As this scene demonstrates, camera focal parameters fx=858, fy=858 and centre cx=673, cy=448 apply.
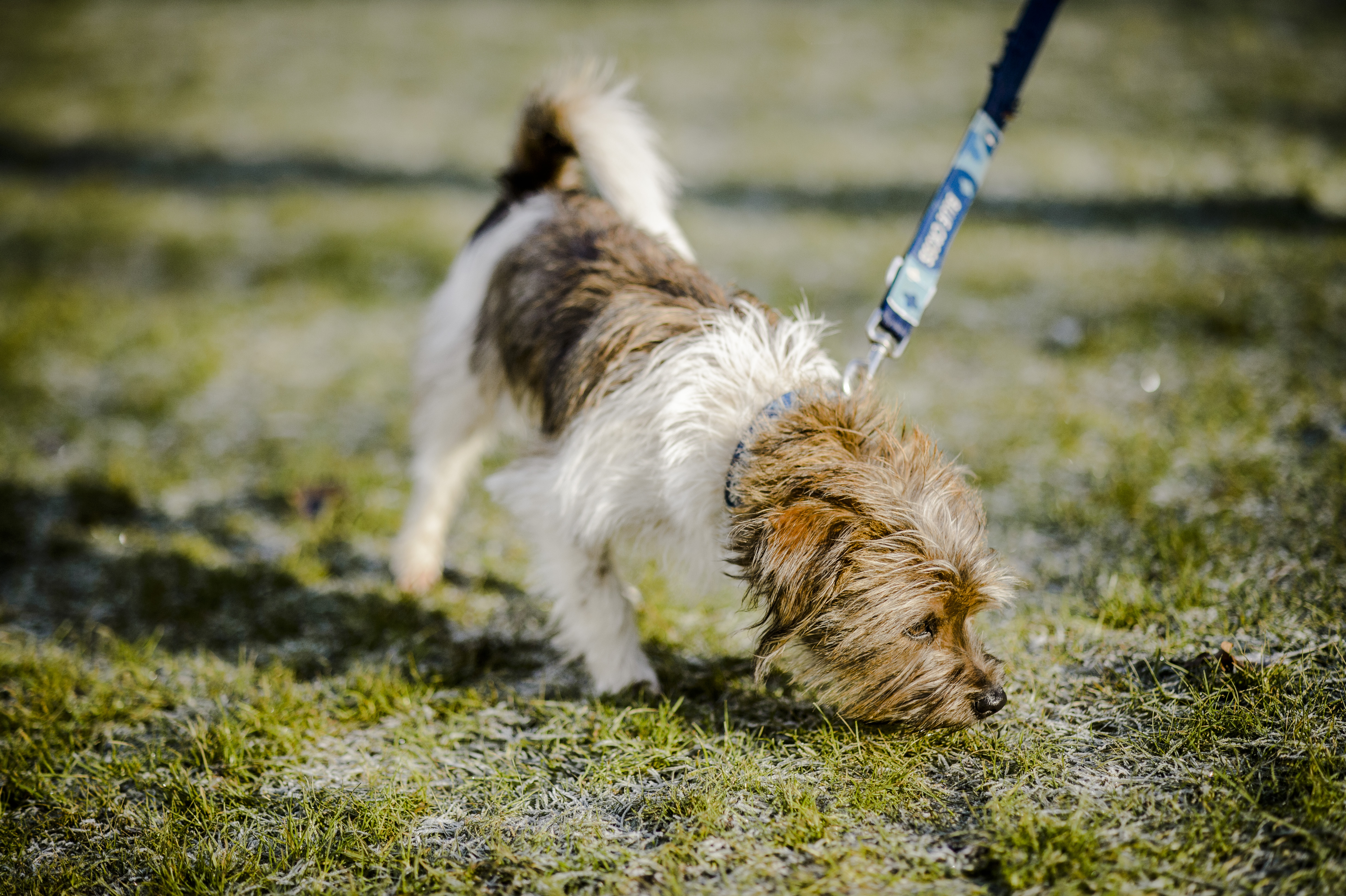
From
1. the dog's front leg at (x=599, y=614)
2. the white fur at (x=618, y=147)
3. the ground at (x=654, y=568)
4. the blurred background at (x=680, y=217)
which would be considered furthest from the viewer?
the blurred background at (x=680, y=217)

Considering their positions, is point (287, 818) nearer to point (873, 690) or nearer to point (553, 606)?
point (553, 606)

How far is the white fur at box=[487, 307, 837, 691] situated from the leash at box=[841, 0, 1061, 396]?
252 mm

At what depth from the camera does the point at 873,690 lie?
8.01 ft

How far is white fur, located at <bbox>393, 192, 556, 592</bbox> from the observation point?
3770 millimetres

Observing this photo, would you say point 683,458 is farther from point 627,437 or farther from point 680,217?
point 680,217

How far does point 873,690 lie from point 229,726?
2135 mm

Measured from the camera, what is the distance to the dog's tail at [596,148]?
3666 millimetres

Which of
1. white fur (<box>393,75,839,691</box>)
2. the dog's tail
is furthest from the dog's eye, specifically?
the dog's tail

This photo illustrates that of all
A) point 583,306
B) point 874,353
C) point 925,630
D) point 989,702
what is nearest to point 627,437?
point 583,306

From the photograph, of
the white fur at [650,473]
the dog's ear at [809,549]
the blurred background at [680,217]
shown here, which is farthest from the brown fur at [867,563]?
the blurred background at [680,217]

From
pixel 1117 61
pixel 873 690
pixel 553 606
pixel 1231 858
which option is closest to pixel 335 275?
pixel 553 606

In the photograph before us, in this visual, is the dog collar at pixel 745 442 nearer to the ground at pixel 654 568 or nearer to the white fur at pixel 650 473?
the white fur at pixel 650 473

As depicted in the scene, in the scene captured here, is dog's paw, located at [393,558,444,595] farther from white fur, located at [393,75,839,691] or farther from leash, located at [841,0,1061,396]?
leash, located at [841,0,1061,396]

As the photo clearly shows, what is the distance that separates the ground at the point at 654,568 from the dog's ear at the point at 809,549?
0.52 meters
